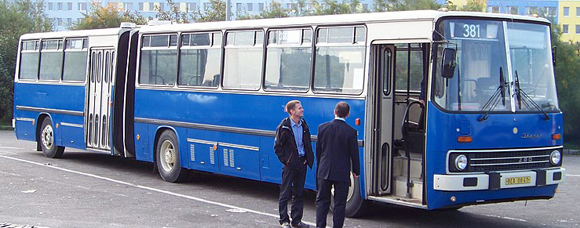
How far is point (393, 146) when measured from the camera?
1240 cm

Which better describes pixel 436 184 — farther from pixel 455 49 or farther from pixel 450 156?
pixel 455 49

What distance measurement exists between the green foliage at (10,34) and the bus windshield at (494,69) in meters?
29.3

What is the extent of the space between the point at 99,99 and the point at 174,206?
6124 millimetres

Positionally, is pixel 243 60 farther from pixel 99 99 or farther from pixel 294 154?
pixel 99 99

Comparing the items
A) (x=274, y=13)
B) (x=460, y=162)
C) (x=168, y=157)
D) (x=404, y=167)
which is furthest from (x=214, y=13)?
(x=460, y=162)

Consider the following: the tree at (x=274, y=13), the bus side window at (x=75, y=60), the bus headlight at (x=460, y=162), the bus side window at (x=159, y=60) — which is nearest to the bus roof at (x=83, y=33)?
the bus side window at (x=75, y=60)

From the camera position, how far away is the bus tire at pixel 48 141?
2106cm

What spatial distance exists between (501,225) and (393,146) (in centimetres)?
193

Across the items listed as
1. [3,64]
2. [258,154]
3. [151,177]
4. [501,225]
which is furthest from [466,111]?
[3,64]

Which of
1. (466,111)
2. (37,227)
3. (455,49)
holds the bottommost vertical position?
(37,227)

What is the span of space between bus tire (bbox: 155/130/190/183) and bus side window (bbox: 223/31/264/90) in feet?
7.01

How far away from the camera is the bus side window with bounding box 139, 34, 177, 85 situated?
55.9 feet

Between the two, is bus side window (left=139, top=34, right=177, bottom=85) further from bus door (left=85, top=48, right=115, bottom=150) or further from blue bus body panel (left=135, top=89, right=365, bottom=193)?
bus door (left=85, top=48, right=115, bottom=150)

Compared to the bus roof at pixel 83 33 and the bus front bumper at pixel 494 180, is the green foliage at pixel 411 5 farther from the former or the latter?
the bus front bumper at pixel 494 180
